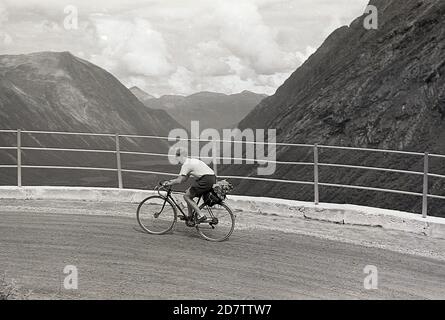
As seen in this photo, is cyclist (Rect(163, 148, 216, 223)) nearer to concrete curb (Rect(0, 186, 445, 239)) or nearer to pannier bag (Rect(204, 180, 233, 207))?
pannier bag (Rect(204, 180, 233, 207))

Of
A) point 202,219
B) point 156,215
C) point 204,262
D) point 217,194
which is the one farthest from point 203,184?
point 204,262

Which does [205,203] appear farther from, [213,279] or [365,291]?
[365,291]

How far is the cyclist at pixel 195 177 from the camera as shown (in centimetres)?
969

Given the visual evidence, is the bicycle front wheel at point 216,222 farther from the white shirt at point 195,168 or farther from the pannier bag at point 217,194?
the white shirt at point 195,168

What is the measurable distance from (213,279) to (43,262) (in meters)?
2.49

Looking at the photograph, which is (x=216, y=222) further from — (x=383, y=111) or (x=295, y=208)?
(x=383, y=111)

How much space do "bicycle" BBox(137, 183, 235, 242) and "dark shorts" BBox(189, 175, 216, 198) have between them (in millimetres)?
255

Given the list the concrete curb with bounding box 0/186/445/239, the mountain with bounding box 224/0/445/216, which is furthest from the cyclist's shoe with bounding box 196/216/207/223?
the mountain with bounding box 224/0/445/216

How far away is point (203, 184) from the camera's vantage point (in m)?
9.86

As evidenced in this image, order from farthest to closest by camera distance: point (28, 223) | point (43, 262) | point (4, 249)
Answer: point (28, 223)
point (4, 249)
point (43, 262)

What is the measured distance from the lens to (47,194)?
13.6 meters

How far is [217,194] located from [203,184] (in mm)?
303

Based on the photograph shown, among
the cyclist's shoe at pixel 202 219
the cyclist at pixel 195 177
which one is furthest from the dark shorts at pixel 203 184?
the cyclist's shoe at pixel 202 219
